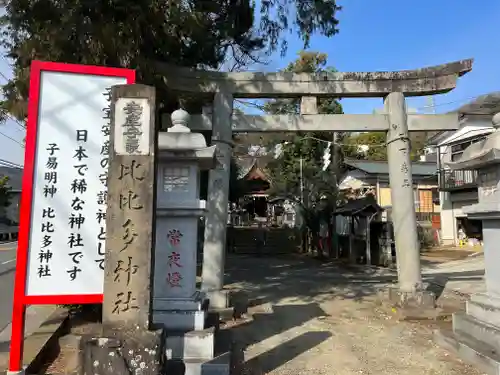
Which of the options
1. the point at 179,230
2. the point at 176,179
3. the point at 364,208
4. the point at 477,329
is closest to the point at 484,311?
the point at 477,329

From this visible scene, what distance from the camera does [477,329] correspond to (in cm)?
482

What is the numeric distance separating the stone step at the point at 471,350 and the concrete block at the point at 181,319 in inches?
127

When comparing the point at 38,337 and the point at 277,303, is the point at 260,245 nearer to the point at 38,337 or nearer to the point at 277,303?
the point at 277,303

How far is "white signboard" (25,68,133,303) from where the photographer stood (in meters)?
3.86

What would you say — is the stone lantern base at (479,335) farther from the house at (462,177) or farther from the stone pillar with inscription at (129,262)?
the house at (462,177)

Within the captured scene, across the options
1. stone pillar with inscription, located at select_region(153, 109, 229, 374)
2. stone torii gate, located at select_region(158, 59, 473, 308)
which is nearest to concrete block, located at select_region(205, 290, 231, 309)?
stone torii gate, located at select_region(158, 59, 473, 308)

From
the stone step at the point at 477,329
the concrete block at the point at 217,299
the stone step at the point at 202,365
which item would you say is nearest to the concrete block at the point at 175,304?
the stone step at the point at 202,365

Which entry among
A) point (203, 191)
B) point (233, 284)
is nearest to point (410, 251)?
point (233, 284)

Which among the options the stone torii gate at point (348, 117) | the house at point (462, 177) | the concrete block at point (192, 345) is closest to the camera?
the concrete block at point (192, 345)

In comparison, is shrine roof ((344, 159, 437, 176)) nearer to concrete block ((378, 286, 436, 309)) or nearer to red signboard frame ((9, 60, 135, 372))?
concrete block ((378, 286, 436, 309))

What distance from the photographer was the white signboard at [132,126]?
343cm

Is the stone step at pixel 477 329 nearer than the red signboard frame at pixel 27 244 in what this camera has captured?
No

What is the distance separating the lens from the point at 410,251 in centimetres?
782

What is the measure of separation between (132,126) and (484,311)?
4598 mm
